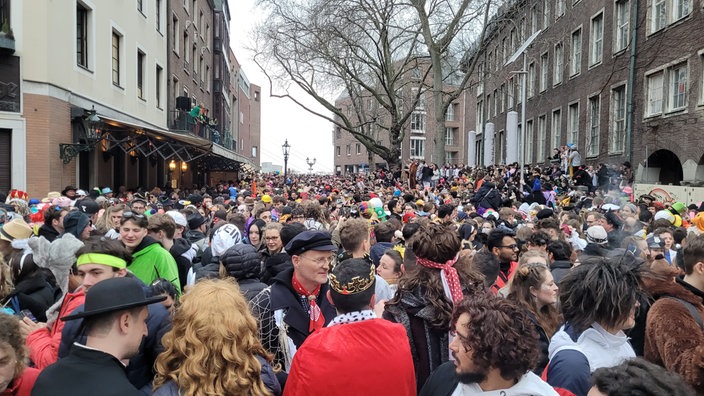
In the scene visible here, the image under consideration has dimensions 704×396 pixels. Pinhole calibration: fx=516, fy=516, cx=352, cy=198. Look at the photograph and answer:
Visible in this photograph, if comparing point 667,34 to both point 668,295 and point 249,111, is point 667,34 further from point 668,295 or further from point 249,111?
point 249,111

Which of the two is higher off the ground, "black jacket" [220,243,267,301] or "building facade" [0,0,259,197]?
"building facade" [0,0,259,197]

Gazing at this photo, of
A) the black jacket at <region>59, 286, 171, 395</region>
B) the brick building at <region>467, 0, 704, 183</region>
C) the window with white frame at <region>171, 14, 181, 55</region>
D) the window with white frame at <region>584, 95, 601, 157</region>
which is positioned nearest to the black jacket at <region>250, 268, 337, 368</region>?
the black jacket at <region>59, 286, 171, 395</region>

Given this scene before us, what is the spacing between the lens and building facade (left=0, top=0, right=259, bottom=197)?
12.7 metres

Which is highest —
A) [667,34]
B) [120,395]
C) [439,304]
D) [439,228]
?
[667,34]

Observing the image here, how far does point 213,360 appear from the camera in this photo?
240 centimetres

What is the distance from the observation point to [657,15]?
1881 cm

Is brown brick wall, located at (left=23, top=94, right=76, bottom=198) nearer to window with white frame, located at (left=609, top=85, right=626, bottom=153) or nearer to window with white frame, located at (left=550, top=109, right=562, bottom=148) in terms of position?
window with white frame, located at (left=609, top=85, right=626, bottom=153)

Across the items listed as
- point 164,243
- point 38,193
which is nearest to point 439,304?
point 164,243

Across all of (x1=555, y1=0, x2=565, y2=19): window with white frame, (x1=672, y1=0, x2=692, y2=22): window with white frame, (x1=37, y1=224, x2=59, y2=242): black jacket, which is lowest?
(x1=37, y1=224, x2=59, y2=242): black jacket

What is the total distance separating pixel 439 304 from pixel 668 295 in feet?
4.70

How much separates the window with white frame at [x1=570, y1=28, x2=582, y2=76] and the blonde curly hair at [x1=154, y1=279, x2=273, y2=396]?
26493 millimetres

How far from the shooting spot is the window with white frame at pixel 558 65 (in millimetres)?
27859

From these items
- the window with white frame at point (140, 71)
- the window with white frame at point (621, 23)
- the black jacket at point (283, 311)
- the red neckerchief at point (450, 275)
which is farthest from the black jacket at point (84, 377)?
the window with white frame at point (621, 23)

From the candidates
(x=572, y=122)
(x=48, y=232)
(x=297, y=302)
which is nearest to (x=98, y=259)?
(x=297, y=302)
